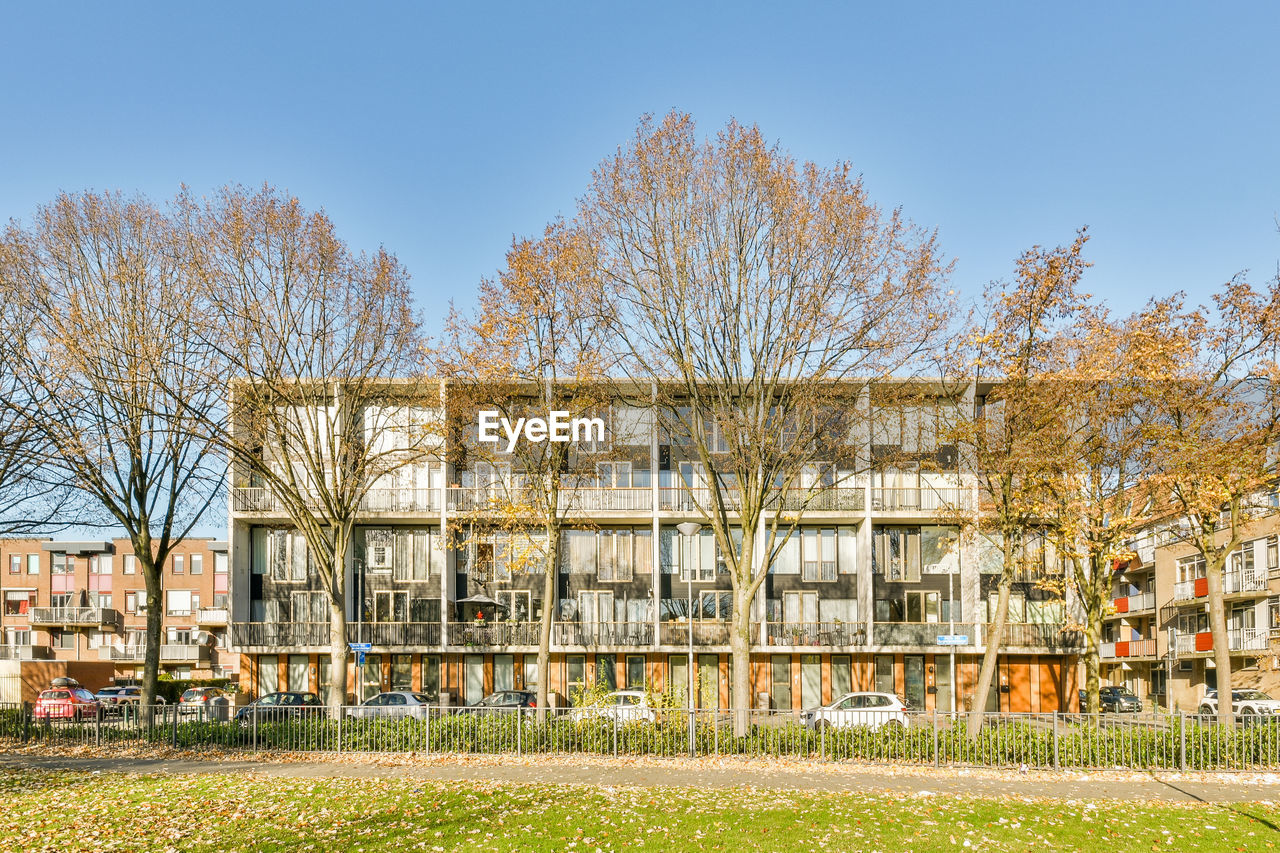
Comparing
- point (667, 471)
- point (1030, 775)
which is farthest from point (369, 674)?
point (1030, 775)

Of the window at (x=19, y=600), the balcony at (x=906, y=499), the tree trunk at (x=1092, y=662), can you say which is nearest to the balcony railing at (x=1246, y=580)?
the balcony at (x=906, y=499)

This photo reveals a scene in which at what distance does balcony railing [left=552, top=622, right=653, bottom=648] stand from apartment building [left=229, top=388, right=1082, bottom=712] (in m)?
0.06

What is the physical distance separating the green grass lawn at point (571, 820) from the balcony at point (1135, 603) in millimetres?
51194

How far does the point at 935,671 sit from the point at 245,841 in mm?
33426

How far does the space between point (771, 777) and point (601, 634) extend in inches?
866

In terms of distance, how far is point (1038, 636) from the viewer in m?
42.5

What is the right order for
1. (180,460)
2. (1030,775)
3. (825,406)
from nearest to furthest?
(1030,775) → (825,406) → (180,460)

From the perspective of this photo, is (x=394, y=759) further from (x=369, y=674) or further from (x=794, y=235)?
(x=369, y=674)

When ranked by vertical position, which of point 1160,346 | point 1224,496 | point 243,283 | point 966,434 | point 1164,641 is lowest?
point 1164,641

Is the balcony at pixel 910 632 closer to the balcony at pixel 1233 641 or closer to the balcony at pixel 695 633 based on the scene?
the balcony at pixel 695 633

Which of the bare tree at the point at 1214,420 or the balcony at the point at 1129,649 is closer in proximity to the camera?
the bare tree at the point at 1214,420

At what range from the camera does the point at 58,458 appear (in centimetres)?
2805

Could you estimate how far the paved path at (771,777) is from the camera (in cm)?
1988

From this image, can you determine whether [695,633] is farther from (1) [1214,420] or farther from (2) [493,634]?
(1) [1214,420]
